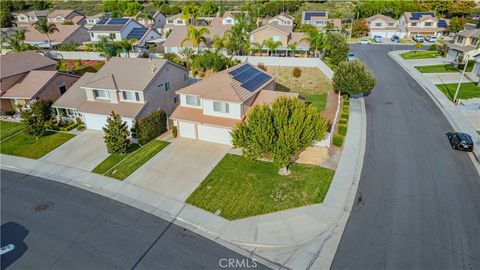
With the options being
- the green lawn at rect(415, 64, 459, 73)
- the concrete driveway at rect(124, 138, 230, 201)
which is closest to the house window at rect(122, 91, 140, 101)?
the concrete driveway at rect(124, 138, 230, 201)

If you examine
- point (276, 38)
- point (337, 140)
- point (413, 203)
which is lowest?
point (413, 203)

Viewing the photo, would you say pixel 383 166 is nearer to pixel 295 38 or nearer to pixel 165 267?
pixel 165 267

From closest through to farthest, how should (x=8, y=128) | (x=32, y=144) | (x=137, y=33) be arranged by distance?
1. (x=32, y=144)
2. (x=8, y=128)
3. (x=137, y=33)

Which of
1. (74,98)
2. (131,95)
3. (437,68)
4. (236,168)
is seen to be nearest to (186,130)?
(131,95)

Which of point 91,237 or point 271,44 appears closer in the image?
point 91,237

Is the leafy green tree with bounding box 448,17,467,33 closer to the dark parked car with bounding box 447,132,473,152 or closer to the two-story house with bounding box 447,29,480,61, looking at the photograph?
the two-story house with bounding box 447,29,480,61

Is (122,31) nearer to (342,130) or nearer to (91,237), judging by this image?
(342,130)
